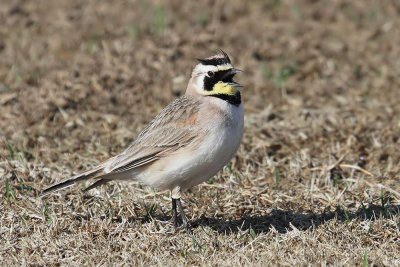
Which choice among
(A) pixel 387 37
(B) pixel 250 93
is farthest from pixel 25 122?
(A) pixel 387 37

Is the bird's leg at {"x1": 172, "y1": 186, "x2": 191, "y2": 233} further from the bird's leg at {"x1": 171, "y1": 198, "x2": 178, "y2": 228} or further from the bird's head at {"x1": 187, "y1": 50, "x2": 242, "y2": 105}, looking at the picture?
the bird's head at {"x1": 187, "y1": 50, "x2": 242, "y2": 105}

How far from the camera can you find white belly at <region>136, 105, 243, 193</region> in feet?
18.6

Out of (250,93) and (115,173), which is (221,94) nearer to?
(115,173)

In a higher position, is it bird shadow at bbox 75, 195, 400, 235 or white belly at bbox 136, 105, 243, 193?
white belly at bbox 136, 105, 243, 193

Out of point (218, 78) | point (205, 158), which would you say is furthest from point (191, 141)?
point (218, 78)

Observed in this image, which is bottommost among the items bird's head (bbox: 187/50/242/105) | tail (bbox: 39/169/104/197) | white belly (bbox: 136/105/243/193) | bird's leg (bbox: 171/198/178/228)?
bird's leg (bbox: 171/198/178/228)

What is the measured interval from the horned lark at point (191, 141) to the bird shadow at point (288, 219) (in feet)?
1.34

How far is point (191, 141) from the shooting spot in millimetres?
5789

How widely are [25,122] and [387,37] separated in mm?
6157

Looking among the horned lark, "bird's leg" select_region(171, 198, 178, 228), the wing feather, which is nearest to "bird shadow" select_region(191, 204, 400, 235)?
"bird's leg" select_region(171, 198, 178, 228)

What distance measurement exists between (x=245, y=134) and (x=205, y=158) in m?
2.49

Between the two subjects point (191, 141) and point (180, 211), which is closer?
point (191, 141)

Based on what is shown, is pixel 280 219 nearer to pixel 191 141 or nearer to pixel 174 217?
pixel 174 217

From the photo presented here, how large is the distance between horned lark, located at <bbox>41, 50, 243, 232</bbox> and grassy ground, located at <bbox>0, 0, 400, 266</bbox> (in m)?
0.48
